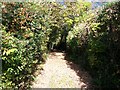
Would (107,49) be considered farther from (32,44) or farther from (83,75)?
(32,44)

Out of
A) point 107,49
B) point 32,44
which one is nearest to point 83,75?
point 107,49

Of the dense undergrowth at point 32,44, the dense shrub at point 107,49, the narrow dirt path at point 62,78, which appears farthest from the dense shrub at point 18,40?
the dense shrub at point 107,49

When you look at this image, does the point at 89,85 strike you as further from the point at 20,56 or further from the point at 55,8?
the point at 55,8

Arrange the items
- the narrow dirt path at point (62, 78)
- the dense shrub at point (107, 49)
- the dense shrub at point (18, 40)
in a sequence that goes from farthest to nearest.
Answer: the narrow dirt path at point (62, 78)
the dense shrub at point (107, 49)
the dense shrub at point (18, 40)

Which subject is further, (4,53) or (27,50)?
(27,50)

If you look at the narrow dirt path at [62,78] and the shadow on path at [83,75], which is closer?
the narrow dirt path at [62,78]

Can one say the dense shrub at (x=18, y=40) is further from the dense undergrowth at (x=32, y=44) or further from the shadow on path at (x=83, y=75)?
the shadow on path at (x=83, y=75)

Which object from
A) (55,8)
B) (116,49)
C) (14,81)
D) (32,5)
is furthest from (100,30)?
(55,8)

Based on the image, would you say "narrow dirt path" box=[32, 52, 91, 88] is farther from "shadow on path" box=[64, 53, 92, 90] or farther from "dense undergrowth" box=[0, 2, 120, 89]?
"dense undergrowth" box=[0, 2, 120, 89]

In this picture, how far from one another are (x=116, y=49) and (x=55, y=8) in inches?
291

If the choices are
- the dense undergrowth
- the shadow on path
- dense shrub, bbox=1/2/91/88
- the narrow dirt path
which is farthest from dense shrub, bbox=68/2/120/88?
dense shrub, bbox=1/2/91/88

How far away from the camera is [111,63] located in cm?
709

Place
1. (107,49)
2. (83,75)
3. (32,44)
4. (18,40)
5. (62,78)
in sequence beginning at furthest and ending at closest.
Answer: (83,75), (62,78), (107,49), (32,44), (18,40)

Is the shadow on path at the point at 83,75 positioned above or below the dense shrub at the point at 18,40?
below
